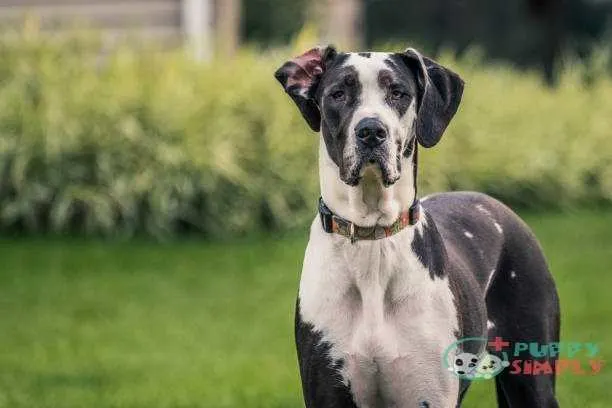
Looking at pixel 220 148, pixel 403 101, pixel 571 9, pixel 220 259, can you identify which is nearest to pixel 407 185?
pixel 403 101

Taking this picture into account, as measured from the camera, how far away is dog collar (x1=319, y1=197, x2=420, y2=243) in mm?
3814

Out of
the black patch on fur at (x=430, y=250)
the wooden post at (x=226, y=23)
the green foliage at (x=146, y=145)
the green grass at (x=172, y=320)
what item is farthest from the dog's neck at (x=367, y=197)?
the wooden post at (x=226, y=23)

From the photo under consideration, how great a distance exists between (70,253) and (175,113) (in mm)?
1716

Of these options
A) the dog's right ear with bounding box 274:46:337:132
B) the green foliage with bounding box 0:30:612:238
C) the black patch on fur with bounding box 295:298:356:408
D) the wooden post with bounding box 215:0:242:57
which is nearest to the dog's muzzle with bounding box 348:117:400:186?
Answer: the dog's right ear with bounding box 274:46:337:132

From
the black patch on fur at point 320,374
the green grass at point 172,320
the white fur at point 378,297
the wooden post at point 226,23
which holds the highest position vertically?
the white fur at point 378,297

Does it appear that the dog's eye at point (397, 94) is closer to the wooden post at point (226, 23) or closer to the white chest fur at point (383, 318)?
the white chest fur at point (383, 318)

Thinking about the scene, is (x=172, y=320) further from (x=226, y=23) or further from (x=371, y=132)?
(x=226, y=23)

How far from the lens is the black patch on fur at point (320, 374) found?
3732mm

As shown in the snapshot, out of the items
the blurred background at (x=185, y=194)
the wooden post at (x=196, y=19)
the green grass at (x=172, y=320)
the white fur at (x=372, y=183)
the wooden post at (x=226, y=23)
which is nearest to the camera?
the white fur at (x=372, y=183)

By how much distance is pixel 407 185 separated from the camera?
12.6ft

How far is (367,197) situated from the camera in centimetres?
382

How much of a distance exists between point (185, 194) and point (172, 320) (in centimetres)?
288

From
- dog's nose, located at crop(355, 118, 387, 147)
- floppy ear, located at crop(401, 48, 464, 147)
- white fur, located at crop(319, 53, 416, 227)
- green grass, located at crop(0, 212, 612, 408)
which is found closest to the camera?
dog's nose, located at crop(355, 118, 387, 147)

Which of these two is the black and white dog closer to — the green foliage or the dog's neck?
the dog's neck
